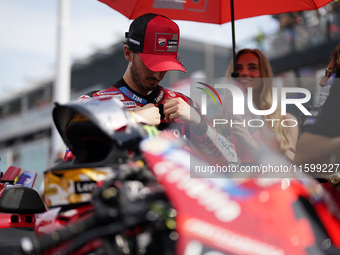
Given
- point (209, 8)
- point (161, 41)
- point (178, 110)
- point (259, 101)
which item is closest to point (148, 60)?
point (161, 41)

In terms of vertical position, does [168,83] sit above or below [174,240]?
Answer: below

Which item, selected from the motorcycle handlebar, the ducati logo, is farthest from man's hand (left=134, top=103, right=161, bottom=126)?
the motorcycle handlebar

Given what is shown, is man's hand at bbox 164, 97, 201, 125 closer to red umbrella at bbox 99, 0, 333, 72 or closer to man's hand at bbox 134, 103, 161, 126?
man's hand at bbox 134, 103, 161, 126

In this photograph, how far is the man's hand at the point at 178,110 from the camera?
2297mm

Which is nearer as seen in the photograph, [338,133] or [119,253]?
[119,253]

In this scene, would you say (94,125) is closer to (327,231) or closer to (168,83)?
(327,231)

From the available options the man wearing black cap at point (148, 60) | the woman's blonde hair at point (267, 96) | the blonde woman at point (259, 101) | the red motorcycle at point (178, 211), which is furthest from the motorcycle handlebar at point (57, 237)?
the woman's blonde hair at point (267, 96)

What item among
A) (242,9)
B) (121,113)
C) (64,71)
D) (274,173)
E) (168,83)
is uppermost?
(242,9)

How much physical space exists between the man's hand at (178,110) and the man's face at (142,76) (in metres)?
0.51

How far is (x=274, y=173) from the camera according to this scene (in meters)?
1.54

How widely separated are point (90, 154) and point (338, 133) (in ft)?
3.08

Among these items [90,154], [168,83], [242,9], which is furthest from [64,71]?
[168,83]

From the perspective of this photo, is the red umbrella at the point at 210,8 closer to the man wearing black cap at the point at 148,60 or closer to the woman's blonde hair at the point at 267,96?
the woman's blonde hair at the point at 267,96

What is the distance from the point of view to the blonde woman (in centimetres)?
288
